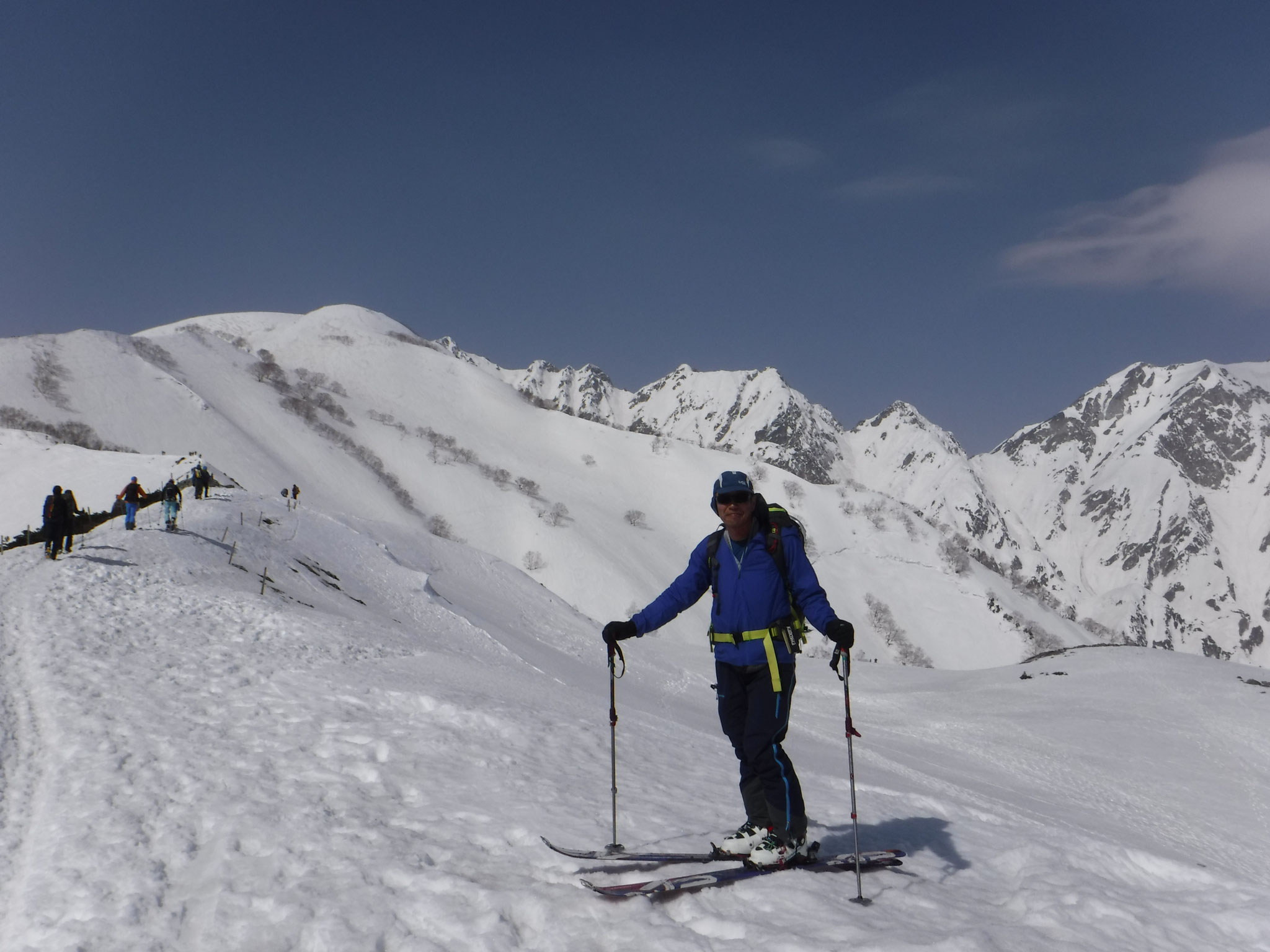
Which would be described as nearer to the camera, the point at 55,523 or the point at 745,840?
the point at 745,840

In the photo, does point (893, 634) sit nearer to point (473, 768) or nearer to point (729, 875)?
point (473, 768)

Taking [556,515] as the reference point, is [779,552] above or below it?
below

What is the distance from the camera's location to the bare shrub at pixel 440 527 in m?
93.1

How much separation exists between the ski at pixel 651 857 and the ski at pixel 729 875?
18 centimetres

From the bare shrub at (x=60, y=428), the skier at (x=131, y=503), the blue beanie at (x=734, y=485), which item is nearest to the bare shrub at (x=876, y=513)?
the bare shrub at (x=60, y=428)

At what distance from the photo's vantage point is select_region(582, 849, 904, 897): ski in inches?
216

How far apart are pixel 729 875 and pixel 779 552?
2348 millimetres

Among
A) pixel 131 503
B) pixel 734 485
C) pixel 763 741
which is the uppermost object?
pixel 131 503

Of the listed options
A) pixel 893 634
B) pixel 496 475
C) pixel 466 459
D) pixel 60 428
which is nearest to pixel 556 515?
pixel 496 475

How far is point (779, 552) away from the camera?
621 cm

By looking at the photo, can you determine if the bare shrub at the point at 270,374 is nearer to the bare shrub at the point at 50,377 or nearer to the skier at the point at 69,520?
the bare shrub at the point at 50,377

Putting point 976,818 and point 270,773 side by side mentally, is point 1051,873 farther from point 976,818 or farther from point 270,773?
point 270,773

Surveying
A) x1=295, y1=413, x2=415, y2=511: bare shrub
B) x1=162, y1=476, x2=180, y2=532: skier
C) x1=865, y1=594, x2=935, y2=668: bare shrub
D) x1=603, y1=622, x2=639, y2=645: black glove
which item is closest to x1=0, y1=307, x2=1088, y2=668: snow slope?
x1=865, y1=594, x2=935, y2=668: bare shrub

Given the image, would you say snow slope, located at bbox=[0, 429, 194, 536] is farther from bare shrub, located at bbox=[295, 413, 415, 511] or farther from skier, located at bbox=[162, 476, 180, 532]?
bare shrub, located at bbox=[295, 413, 415, 511]
